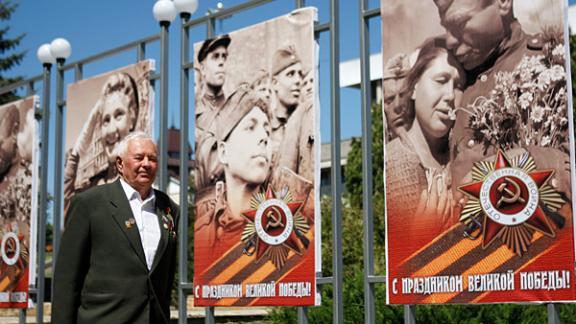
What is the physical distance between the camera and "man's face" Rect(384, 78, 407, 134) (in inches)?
279

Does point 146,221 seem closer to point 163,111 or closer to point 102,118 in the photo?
point 163,111

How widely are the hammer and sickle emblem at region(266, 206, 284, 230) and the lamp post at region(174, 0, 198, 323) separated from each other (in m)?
1.25

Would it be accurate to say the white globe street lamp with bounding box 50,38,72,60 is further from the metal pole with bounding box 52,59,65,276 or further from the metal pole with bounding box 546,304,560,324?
the metal pole with bounding box 546,304,560,324

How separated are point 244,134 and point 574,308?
11.8 ft

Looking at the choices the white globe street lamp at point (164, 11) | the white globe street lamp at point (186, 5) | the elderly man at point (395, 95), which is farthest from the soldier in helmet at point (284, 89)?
the white globe street lamp at point (164, 11)

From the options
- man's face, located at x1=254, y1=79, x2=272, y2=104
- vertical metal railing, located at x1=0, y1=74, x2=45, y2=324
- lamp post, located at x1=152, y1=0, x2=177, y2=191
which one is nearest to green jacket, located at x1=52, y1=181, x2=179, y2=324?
man's face, located at x1=254, y1=79, x2=272, y2=104

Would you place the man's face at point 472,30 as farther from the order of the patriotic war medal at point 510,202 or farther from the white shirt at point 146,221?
the white shirt at point 146,221

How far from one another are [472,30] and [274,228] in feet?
8.04

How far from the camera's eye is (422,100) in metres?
6.94

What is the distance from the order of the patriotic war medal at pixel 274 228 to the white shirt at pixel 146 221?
3.34 metres

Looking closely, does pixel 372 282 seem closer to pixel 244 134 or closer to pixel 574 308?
pixel 244 134

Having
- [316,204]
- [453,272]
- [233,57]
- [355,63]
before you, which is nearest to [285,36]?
[233,57]

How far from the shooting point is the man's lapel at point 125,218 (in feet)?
14.2

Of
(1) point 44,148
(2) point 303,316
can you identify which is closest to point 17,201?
(1) point 44,148
